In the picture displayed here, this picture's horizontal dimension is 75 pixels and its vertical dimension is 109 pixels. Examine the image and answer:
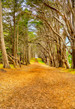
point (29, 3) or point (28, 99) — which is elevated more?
point (29, 3)

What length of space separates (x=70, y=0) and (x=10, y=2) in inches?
373

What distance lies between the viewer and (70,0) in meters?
9.24

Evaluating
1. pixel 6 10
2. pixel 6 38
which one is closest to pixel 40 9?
pixel 6 10

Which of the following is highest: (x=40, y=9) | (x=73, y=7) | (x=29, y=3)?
(x=29, y=3)

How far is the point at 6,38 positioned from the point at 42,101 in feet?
61.0

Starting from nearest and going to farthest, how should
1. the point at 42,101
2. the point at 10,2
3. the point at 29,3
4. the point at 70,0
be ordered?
the point at 42,101
the point at 70,0
the point at 29,3
the point at 10,2

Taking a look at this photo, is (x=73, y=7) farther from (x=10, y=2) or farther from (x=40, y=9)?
(x=10, y=2)

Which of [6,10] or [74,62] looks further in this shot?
[6,10]

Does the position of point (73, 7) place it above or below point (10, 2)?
below

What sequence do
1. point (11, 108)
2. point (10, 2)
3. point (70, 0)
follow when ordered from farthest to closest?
point (10, 2) < point (70, 0) < point (11, 108)

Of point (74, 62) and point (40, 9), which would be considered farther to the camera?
point (40, 9)

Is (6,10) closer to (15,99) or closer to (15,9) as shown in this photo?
(15,9)

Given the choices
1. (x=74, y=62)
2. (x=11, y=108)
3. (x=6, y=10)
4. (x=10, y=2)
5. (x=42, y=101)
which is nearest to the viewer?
(x=11, y=108)

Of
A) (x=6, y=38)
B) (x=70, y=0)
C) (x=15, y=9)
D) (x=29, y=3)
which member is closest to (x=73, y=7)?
(x=70, y=0)
